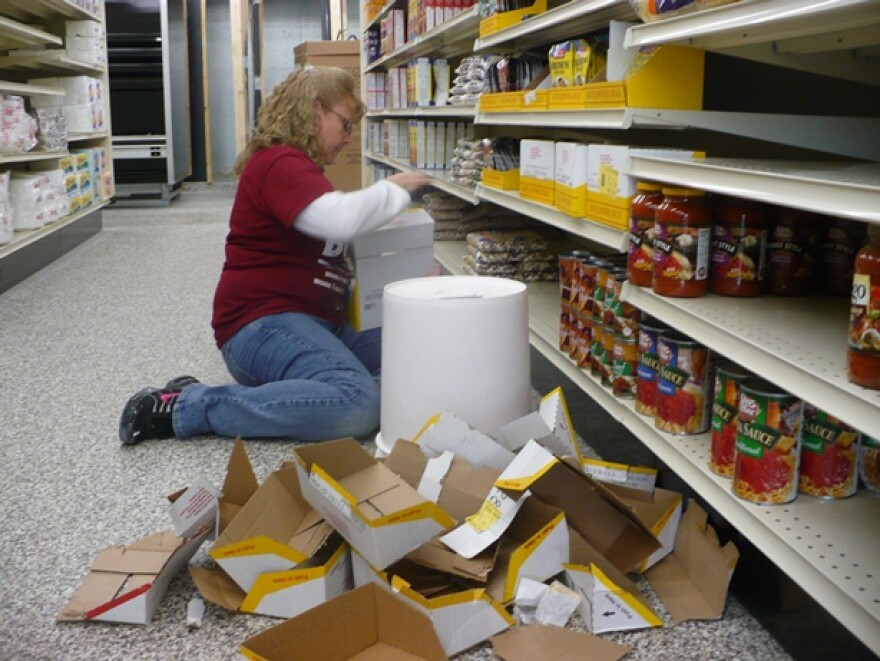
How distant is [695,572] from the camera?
182 centimetres

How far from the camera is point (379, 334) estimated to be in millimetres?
3035

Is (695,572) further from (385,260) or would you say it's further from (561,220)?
(385,260)

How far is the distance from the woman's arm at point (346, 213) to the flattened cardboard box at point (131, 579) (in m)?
0.97

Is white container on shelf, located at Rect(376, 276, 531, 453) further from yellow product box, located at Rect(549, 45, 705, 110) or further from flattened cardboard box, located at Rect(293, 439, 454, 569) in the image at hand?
yellow product box, located at Rect(549, 45, 705, 110)

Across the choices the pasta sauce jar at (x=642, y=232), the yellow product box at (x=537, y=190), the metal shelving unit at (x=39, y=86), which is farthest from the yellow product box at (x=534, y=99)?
the metal shelving unit at (x=39, y=86)

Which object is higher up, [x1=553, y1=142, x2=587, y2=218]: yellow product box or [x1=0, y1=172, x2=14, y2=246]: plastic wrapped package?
[x1=553, y1=142, x2=587, y2=218]: yellow product box

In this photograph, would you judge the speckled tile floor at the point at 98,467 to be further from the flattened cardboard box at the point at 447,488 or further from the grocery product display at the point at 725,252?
the grocery product display at the point at 725,252

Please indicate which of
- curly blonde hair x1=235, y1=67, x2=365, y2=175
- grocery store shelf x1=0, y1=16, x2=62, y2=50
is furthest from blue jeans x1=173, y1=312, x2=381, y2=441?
grocery store shelf x1=0, y1=16, x2=62, y2=50

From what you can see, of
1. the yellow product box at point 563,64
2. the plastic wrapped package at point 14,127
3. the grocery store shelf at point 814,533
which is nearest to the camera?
the grocery store shelf at point 814,533

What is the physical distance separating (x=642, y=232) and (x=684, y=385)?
1.15 ft

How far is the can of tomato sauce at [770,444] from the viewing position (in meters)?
Result: 1.62

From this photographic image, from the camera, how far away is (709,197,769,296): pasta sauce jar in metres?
1.91

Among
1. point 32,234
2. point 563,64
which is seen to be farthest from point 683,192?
point 32,234

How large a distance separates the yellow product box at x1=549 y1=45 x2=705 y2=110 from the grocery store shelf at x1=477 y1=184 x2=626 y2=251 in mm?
310
